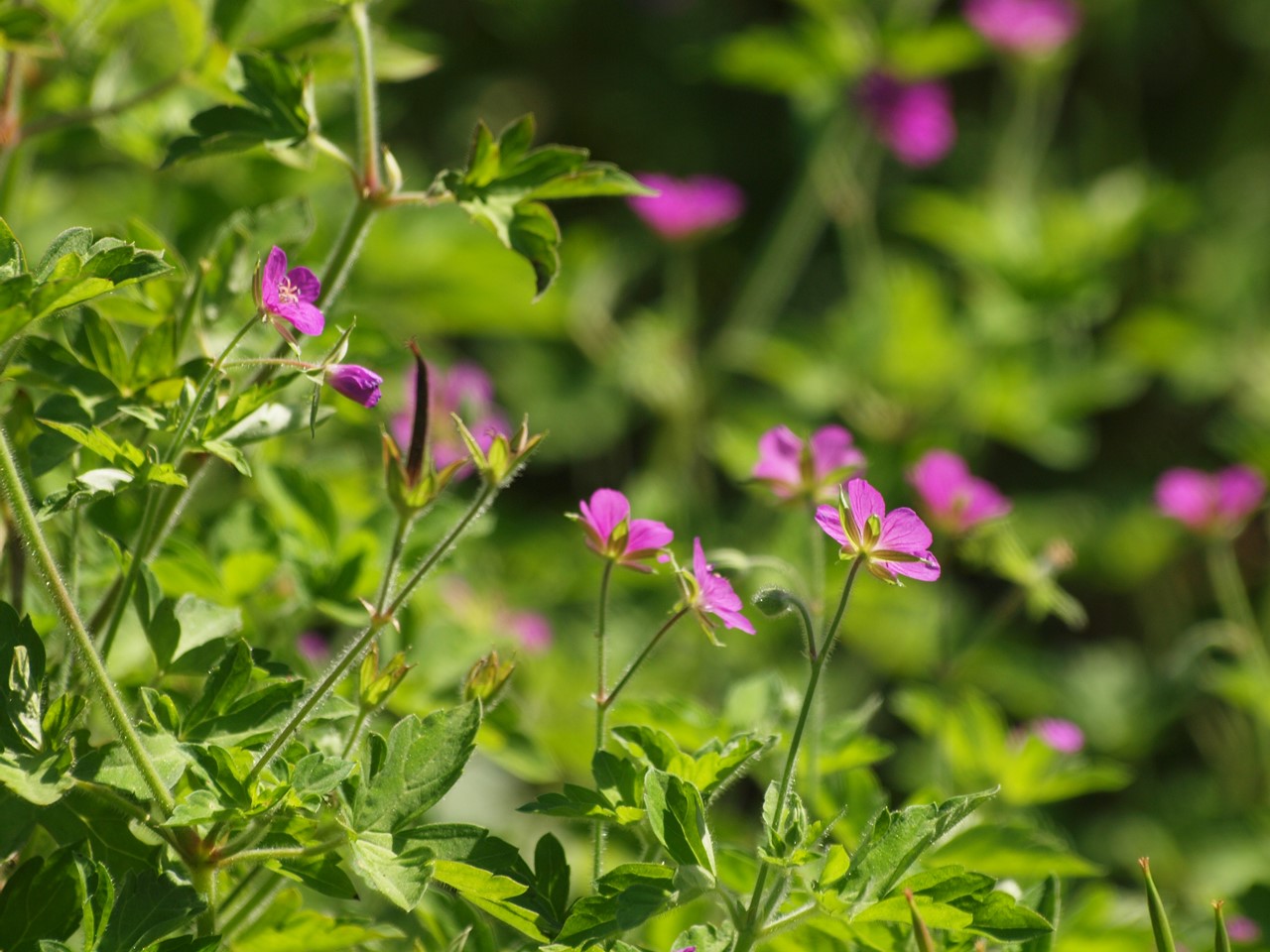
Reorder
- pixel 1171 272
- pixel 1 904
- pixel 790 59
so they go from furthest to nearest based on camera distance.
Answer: pixel 1171 272
pixel 790 59
pixel 1 904

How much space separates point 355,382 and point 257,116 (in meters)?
0.36

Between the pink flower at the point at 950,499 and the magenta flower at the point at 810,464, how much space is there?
0.33 meters

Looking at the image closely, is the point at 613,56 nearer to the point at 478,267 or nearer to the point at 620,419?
the point at 620,419

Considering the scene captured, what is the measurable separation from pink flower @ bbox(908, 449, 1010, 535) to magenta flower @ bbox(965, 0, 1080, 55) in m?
1.96

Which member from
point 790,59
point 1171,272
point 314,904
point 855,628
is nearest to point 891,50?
point 790,59

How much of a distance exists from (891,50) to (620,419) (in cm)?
117

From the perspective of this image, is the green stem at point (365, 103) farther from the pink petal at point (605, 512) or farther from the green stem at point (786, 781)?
the green stem at point (786, 781)

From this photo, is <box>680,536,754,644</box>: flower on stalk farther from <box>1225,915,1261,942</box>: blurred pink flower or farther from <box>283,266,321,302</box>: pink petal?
<box>1225,915,1261,942</box>: blurred pink flower

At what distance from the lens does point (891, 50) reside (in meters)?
3.12

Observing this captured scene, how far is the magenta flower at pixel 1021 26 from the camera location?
11.4ft

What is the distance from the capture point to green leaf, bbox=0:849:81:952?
43.1 inches

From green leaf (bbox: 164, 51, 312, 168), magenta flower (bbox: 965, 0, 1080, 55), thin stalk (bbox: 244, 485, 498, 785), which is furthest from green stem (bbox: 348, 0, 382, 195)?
magenta flower (bbox: 965, 0, 1080, 55)

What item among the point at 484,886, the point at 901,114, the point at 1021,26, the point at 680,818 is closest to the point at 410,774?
the point at 484,886

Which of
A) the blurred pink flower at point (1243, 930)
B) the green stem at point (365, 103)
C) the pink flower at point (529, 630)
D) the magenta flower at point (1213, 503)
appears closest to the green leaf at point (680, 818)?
the green stem at point (365, 103)
